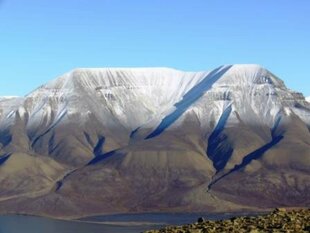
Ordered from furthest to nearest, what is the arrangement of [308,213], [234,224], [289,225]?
[308,213], [234,224], [289,225]

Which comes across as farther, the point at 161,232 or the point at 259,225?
the point at 161,232

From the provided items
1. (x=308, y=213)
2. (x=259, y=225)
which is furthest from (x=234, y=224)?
(x=308, y=213)

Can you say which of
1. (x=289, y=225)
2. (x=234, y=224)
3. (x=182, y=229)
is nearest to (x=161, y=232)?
(x=182, y=229)

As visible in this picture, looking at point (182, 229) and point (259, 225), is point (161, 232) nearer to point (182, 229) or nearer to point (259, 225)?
A: point (182, 229)

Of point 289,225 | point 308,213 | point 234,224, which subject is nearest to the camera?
point 289,225

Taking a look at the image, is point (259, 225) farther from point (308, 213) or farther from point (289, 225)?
point (308, 213)

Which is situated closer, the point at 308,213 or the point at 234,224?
the point at 234,224
